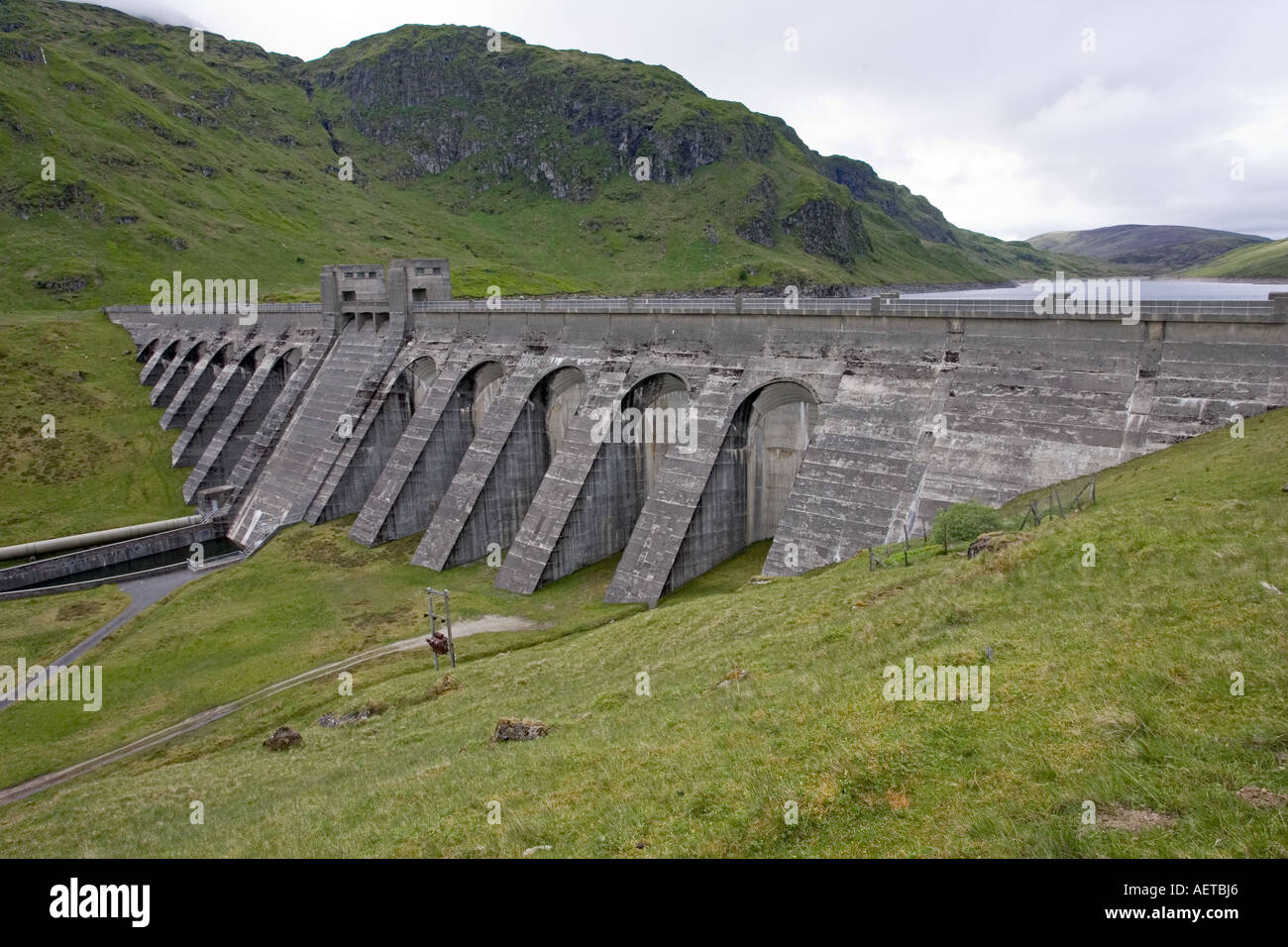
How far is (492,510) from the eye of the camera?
49969 millimetres

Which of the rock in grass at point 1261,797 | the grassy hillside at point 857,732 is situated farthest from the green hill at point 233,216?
the rock in grass at point 1261,797

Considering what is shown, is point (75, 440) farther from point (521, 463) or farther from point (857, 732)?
point (857, 732)

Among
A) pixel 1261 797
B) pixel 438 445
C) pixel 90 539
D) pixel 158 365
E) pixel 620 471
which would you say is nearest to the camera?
pixel 1261 797

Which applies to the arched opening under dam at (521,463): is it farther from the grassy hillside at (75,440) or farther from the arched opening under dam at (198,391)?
the arched opening under dam at (198,391)

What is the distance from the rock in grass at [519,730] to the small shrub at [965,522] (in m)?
14.7

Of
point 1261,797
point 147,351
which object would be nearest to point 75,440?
point 147,351

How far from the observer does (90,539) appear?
58156 millimetres

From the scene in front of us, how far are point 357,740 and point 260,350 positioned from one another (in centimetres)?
6828

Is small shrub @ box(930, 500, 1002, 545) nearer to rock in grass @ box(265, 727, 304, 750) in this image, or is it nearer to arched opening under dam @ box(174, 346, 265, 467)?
rock in grass @ box(265, 727, 304, 750)

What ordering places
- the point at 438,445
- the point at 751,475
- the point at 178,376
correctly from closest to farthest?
the point at 751,475 → the point at 438,445 → the point at 178,376

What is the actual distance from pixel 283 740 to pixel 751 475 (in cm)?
2623

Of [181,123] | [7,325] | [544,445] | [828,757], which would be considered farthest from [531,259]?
[828,757]

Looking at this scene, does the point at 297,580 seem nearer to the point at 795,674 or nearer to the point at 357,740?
the point at 357,740

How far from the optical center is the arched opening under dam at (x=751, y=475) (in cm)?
4022
